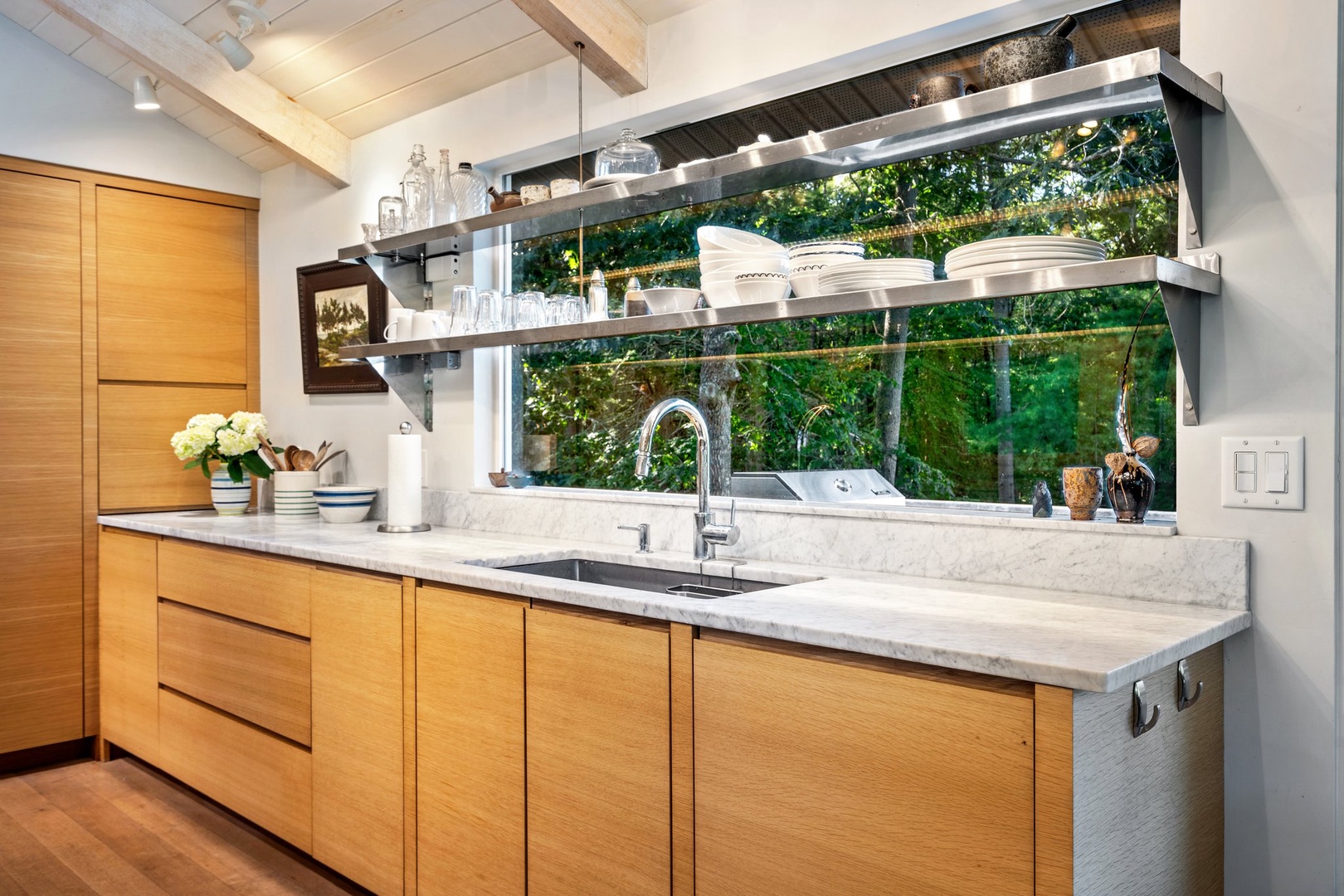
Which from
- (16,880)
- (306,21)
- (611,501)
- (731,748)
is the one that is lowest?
(16,880)

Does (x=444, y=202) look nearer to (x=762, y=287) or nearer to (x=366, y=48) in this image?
(x=366, y=48)

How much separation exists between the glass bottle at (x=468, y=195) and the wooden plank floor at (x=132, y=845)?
190 cm

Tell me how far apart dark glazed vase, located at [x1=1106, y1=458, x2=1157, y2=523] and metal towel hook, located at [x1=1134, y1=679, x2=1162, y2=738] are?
510mm

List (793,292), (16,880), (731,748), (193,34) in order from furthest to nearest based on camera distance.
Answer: (193,34), (16,880), (793,292), (731,748)

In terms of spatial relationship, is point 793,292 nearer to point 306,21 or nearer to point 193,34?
point 306,21

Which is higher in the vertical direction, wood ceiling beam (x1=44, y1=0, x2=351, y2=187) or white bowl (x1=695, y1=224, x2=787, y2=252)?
wood ceiling beam (x1=44, y1=0, x2=351, y2=187)

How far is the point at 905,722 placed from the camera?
1379 mm

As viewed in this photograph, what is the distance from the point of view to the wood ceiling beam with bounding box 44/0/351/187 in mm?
3066

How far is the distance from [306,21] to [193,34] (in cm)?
52

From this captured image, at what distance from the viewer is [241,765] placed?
283 cm

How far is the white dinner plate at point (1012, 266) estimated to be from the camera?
5.47 ft

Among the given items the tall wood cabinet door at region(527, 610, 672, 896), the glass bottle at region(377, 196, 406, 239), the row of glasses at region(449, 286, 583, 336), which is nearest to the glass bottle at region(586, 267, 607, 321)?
the row of glasses at region(449, 286, 583, 336)

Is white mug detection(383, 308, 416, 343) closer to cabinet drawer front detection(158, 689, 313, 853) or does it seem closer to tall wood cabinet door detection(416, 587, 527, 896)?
tall wood cabinet door detection(416, 587, 527, 896)

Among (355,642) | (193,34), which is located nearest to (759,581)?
(355,642)
